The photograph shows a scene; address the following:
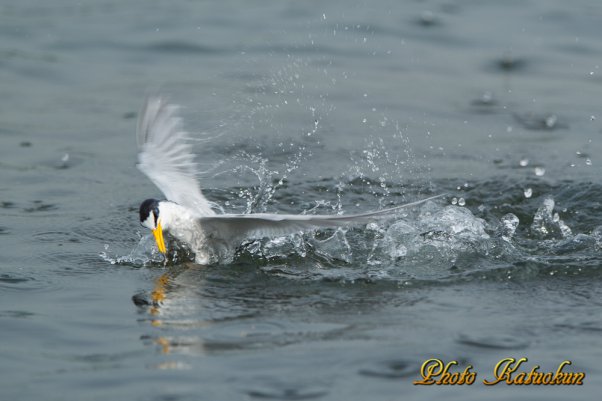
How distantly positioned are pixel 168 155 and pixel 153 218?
0.59 metres

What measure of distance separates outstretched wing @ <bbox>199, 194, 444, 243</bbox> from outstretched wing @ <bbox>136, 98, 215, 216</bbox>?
253mm

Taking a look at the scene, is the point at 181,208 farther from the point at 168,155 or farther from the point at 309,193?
the point at 309,193

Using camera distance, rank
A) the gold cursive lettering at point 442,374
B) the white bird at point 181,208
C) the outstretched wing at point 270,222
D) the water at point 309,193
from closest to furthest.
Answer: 1. the gold cursive lettering at point 442,374
2. the water at point 309,193
3. the outstretched wing at point 270,222
4. the white bird at point 181,208

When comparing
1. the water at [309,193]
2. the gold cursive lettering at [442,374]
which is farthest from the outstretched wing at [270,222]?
the gold cursive lettering at [442,374]

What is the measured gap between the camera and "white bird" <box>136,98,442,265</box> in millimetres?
6629

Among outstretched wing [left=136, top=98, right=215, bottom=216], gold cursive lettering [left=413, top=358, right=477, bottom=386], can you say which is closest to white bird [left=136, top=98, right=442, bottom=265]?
outstretched wing [left=136, top=98, right=215, bottom=216]

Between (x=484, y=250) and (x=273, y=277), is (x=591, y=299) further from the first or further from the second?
(x=273, y=277)

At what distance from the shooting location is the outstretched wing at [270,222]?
5.89 metres

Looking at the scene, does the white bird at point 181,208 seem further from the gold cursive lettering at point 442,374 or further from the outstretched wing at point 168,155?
the gold cursive lettering at point 442,374

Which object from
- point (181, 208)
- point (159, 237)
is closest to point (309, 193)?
point (181, 208)

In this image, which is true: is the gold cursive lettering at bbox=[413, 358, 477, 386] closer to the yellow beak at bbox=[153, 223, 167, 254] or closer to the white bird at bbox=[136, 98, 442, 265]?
the white bird at bbox=[136, 98, 442, 265]

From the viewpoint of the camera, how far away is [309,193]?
834 cm

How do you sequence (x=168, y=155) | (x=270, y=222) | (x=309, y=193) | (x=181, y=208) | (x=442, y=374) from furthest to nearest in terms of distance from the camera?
(x=309, y=193)
(x=168, y=155)
(x=181, y=208)
(x=270, y=222)
(x=442, y=374)

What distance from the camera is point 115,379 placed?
511cm
